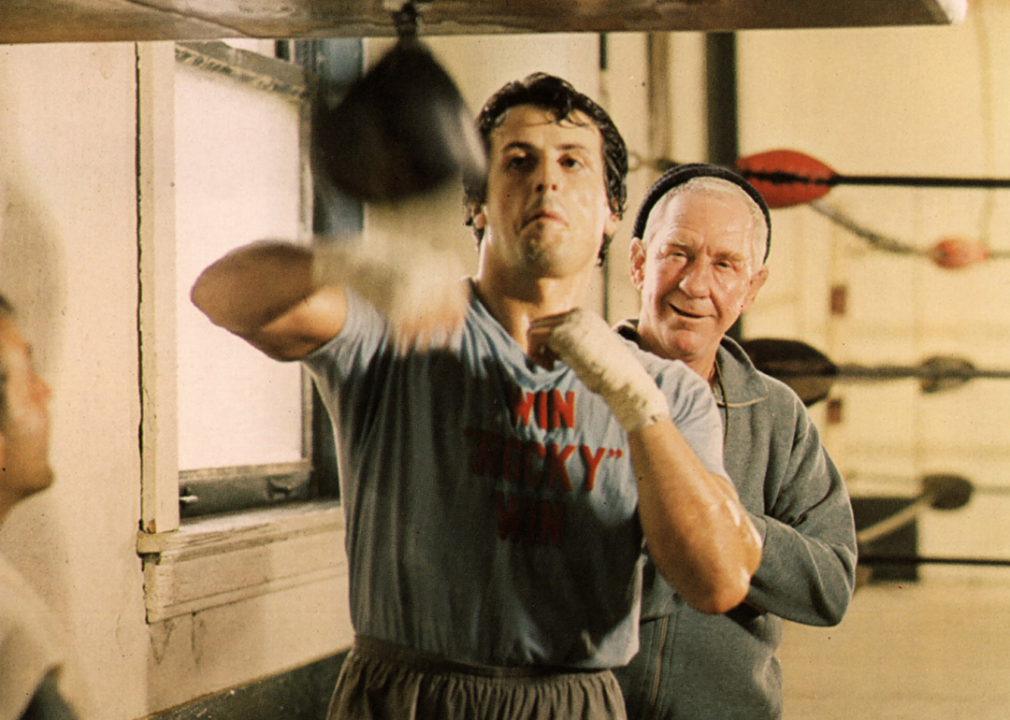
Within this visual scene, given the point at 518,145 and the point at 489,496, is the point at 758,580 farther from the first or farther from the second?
the point at 518,145

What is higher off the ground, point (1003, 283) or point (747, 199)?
point (747, 199)

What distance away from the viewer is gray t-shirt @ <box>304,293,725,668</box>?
109 cm

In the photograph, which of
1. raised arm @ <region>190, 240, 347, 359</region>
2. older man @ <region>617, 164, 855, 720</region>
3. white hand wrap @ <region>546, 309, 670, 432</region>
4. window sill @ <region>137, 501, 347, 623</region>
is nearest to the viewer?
raised arm @ <region>190, 240, 347, 359</region>

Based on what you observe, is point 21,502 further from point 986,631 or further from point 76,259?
point 986,631

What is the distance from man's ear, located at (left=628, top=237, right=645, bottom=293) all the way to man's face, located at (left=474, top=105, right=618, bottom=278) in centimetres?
13

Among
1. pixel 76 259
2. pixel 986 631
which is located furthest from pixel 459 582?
pixel 986 631

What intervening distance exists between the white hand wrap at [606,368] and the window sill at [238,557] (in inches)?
27.6

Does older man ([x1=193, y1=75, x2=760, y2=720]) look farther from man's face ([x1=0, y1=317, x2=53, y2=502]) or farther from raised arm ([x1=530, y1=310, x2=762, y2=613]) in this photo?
man's face ([x1=0, y1=317, x2=53, y2=502])

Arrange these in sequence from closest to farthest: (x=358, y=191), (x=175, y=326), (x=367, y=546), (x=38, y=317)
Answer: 1. (x=358, y=191)
2. (x=367, y=546)
3. (x=38, y=317)
4. (x=175, y=326)

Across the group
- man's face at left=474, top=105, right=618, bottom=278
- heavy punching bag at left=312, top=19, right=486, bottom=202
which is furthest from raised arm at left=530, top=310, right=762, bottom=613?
heavy punching bag at left=312, top=19, right=486, bottom=202

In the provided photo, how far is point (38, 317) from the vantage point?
1.22m

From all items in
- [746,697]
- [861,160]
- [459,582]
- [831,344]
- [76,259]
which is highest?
[861,160]

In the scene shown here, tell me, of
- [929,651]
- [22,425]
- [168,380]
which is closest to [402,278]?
[168,380]

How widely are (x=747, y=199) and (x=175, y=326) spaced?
87 centimetres
